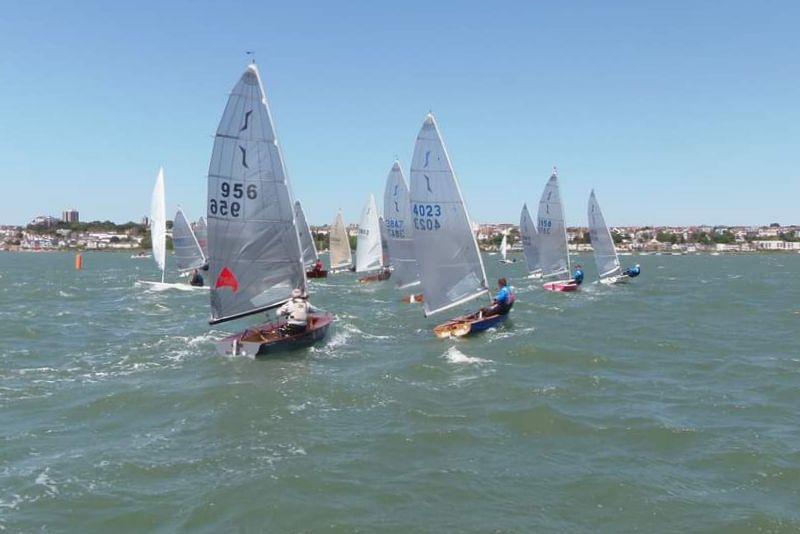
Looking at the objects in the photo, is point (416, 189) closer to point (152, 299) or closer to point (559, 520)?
point (559, 520)

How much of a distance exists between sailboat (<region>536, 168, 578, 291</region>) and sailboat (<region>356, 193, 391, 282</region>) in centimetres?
1445

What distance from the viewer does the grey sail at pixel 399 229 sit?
39.4m

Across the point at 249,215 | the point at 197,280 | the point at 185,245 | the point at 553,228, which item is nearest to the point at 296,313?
the point at 249,215

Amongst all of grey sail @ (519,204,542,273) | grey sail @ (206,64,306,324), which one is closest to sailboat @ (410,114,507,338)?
grey sail @ (206,64,306,324)

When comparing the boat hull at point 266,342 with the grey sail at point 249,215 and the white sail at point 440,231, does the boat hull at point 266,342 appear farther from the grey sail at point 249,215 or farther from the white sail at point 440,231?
the white sail at point 440,231

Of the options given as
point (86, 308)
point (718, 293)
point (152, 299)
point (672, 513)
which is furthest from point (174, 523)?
point (718, 293)

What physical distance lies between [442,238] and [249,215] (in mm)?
7405

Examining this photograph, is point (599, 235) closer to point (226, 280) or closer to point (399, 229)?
point (399, 229)

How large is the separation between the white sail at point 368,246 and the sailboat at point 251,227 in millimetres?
33888

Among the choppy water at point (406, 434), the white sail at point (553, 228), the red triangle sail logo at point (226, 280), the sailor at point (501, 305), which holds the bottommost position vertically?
the choppy water at point (406, 434)

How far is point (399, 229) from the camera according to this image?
39.4 meters

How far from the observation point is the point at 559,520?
920 cm

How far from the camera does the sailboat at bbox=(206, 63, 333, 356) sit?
773 inches

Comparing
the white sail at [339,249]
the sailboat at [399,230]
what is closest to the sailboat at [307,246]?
the white sail at [339,249]
